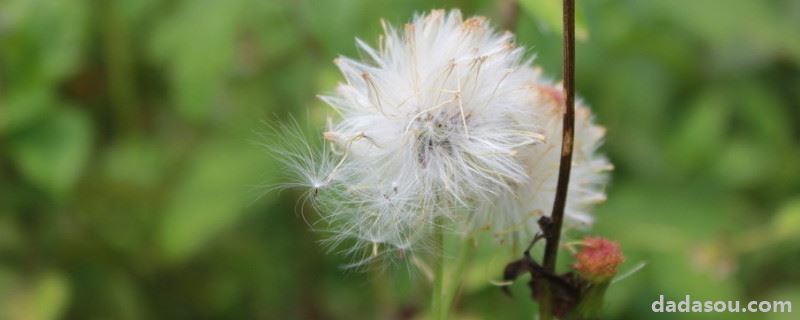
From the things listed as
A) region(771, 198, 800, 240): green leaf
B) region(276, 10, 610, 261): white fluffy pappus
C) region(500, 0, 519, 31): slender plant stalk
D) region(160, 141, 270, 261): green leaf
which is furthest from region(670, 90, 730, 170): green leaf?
region(276, 10, 610, 261): white fluffy pappus

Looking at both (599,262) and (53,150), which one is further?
(53,150)

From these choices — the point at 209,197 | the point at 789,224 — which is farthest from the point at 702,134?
the point at 209,197

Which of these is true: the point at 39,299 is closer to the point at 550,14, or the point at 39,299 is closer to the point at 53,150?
the point at 53,150

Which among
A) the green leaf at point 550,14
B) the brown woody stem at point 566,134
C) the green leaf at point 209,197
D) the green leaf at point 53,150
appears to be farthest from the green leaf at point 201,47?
the brown woody stem at point 566,134

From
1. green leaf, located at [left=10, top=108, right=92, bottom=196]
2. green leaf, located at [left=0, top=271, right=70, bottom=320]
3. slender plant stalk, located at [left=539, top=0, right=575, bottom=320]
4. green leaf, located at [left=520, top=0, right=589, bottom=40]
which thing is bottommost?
slender plant stalk, located at [left=539, top=0, right=575, bottom=320]

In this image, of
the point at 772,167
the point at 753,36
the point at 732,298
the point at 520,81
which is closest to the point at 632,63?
the point at 753,36

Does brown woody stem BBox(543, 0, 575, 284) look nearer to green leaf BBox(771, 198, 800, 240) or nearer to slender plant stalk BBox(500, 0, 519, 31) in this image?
slender plant stalk BBox(500, 0, 519, 31)

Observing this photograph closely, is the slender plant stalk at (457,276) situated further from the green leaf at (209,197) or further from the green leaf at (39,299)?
the green leaf at (39,299)
